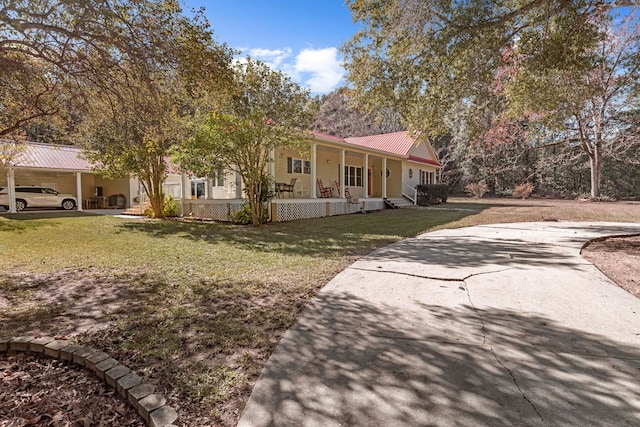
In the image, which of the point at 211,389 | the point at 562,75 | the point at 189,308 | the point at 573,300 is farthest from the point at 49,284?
the point at 562,75

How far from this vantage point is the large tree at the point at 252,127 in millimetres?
9891

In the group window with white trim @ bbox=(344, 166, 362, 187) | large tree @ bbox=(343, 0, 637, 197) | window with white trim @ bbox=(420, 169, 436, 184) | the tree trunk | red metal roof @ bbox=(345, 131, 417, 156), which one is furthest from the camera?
window with white trim @ bbox=(420, 169, 436, 184)

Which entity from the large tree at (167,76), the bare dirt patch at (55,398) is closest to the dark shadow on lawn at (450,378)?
the bare dirt patch at (55,398)

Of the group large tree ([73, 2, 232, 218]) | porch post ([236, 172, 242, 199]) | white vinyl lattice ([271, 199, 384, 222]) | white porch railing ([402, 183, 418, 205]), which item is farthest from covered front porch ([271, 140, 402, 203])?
large tree ([73, 2, 232, 218])

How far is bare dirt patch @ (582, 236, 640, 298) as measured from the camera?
4.47 m

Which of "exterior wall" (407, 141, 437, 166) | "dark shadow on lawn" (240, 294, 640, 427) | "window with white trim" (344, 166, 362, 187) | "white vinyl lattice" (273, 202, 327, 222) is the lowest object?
"dark shadow on lawn" (240, 294, 640, 427)

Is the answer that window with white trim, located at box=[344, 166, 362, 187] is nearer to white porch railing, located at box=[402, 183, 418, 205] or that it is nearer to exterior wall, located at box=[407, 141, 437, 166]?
white porch railing, located at box=[402, 183, 418, 205]

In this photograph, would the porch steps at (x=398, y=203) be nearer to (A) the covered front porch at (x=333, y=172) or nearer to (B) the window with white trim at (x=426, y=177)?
(A) the covered front porch at (x=333, y=172)

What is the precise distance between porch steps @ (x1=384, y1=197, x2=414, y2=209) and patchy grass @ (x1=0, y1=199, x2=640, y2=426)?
10562mm

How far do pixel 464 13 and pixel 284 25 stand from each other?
15.3 feet

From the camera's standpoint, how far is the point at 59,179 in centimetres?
2250

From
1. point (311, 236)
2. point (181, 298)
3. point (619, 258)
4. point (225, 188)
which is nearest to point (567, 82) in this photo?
point (619, 258)

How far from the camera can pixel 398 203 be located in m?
19.6

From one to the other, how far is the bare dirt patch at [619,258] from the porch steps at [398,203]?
1132 centimetres
